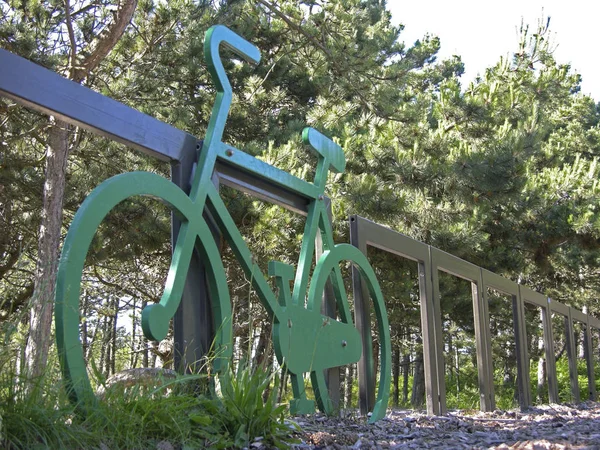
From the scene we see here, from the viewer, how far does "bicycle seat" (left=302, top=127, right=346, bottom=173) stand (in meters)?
4.20

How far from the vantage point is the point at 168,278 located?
9.63 ft

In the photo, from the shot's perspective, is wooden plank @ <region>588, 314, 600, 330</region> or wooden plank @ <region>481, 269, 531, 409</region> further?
wooden plank @ <region>588, 314, 600, 330</region>

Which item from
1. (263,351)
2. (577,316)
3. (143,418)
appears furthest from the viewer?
(577,316)

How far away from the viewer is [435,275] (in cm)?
562

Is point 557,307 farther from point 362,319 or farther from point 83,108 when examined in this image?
point 83,108

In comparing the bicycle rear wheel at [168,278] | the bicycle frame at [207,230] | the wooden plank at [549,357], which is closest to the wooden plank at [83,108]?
the bicycle frame at [207,230]

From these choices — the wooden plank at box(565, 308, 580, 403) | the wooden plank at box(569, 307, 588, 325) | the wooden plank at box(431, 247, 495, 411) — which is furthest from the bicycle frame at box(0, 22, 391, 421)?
the wooden plank at box(569, 307, 588, 325)

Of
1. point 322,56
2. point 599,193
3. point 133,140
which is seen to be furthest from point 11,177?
point 599,193

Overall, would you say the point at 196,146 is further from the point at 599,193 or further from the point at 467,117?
the point at 599,193

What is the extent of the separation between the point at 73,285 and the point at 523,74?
7.89m

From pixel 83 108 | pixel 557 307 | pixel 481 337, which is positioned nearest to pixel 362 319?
pixel 481 337

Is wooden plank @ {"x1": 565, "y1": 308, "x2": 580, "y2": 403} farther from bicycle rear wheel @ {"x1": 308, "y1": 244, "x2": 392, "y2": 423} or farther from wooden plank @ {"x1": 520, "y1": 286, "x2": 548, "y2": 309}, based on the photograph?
bicycle rear wheel @ {"x1": 308, "y1": 244, "x2": 392, "y2": 423}

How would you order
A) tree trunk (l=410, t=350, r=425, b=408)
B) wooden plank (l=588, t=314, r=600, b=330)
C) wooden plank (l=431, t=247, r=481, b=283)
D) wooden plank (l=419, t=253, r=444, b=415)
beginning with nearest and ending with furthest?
wooden plank (l=419, t=253, r=444, b=415)
wooden plank (l=431, t=247, r=481, b=283)
wooden plank (l=588, t=314, r=600, b=330)
tree trunk (l=410, t=350, r=425, b=408)

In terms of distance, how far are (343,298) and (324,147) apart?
0.95 m
